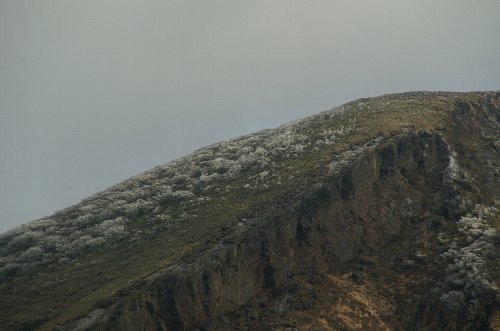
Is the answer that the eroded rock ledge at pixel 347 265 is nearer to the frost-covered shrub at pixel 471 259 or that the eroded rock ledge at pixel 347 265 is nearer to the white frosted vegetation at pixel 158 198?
the frost-covered shrub at pixel 471 259

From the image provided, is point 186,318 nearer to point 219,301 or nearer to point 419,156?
point 219,301

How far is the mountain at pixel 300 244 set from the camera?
89.7 ft

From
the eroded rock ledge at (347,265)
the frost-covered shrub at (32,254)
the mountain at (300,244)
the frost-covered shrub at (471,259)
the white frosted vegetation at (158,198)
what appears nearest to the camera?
the eroded rock ledge at (347,265)

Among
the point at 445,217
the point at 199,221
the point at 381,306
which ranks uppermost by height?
the point at 199,221

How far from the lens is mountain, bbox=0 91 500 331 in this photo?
2733 centimetres

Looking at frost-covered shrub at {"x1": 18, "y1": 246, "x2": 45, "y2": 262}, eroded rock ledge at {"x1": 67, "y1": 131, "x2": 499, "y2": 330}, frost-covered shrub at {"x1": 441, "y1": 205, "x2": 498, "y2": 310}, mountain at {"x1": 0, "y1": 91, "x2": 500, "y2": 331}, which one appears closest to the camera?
eroded rock ledge at {"x1": 67, "y1": 131, "x2": 499, "y2": 330}

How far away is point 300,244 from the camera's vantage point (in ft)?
106

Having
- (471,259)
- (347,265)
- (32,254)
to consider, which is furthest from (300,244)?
(32,254)

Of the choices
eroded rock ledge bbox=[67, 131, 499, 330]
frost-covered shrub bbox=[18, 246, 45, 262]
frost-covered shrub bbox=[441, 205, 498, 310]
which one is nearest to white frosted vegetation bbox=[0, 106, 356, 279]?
frost-covered shrub bbox=[18, 246, 45, 262]

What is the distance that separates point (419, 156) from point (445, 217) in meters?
7.21

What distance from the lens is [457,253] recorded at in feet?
101

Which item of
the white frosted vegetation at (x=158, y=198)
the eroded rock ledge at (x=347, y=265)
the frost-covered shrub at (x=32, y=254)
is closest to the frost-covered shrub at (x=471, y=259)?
the eroded rock ledge at (x=347, y=265)

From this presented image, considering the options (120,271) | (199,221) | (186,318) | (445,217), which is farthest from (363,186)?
(120,271)

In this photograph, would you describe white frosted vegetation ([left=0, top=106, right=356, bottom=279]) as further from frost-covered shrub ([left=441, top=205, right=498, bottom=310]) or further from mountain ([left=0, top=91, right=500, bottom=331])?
frost-covered shrub ([left=441, top=205, right=498, bottom=310])
